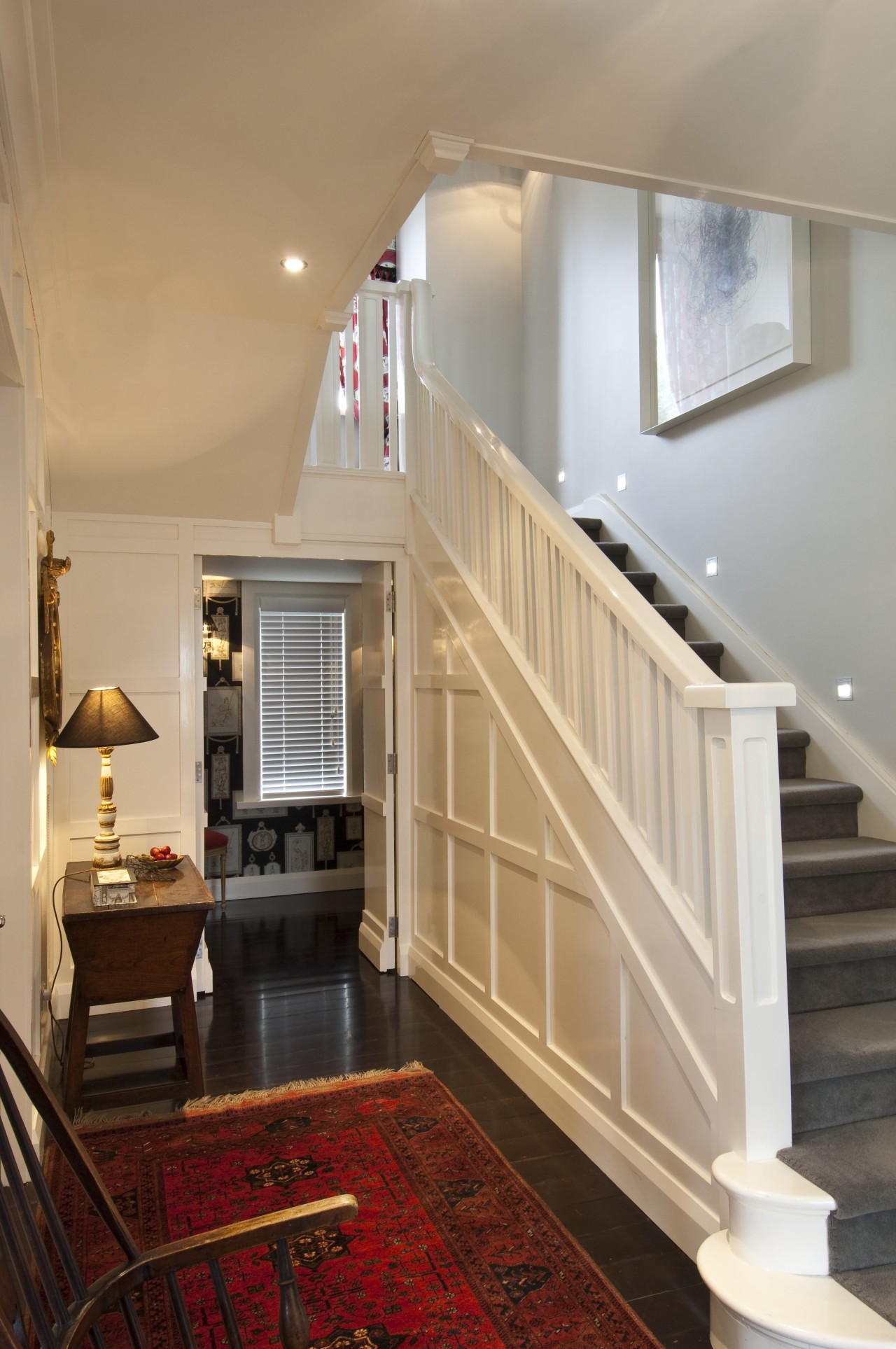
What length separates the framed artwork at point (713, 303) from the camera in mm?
3686

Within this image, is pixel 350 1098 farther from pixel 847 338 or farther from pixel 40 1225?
pixel 847 338

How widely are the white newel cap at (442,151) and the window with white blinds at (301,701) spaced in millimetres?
5002

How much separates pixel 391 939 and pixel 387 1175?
2171 millimetres

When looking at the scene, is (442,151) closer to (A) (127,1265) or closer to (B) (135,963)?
(A) (127,1265)

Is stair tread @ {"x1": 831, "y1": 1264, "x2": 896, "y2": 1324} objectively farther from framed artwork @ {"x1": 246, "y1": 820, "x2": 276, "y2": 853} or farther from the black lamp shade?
A: framed artwork @ {"x1": 246, "y1": 820, "x2": 276, "y2": 853}

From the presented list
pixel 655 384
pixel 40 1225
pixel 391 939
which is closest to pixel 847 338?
pixel 655 384

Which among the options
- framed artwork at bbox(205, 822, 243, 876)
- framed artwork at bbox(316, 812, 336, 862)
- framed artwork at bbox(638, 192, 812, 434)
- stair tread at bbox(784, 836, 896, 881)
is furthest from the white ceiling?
framed artwork at bbox(316, 812, 336, 862)

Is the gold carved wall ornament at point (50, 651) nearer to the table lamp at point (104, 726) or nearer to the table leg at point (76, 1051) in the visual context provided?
the table lamp at point (104, 726)

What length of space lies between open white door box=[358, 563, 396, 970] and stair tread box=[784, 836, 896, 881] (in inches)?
95.7

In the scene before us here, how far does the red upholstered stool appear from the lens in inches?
253

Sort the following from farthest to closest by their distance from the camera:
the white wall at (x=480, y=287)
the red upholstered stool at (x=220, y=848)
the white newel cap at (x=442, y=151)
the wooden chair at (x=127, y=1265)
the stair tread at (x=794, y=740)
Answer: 1. the red upholstered stool at (x=220, y=848)
2. the white wall at (x=480, y=287)
3. the stair tread at (x=794, y=740)
4. the white newel cap at (x=442, y=151)
5. the wooden chair at (x=127, y=1265)

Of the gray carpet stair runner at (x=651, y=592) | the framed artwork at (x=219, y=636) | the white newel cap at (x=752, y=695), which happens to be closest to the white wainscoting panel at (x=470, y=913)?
the gray carpet stair runner at (x=651, y=592)

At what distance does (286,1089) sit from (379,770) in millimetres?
2045

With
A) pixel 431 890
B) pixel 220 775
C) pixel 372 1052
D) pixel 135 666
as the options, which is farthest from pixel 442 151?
pixel 220 775
